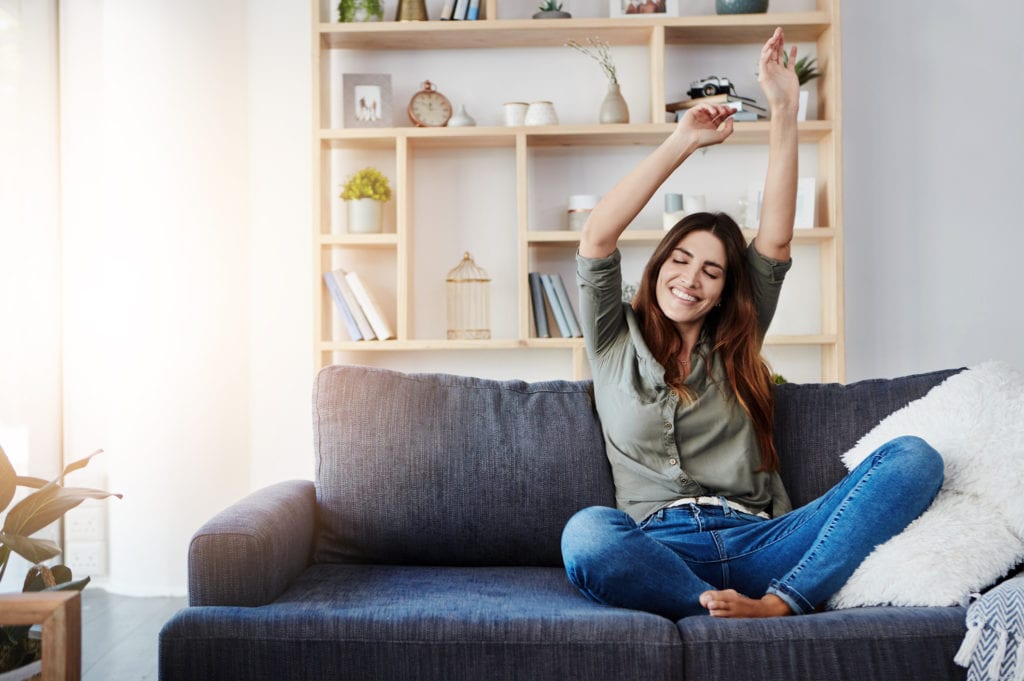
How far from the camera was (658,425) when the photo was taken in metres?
1.94

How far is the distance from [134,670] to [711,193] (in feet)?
8.23

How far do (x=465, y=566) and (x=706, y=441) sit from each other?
0.56 metres

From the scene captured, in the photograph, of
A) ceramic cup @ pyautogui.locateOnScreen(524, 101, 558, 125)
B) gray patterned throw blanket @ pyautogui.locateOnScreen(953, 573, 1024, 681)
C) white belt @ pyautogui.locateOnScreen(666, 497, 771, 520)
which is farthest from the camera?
ceramic cup @ pyautogui.locateOnScreen(524, 101, 558, 125)

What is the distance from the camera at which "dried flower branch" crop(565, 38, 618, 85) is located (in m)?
3.61

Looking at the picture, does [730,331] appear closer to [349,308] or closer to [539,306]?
[539,306]

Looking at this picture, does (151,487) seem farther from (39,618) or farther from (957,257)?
(957,257)

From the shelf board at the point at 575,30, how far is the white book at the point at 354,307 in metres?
0.86

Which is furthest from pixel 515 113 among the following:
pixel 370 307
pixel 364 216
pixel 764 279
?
pixel 764 279

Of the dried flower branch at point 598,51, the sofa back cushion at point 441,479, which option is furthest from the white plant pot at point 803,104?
the sofa back cushion at point 441,479

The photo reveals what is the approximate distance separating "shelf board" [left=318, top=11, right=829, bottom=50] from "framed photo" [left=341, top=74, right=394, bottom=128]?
0.14 metres

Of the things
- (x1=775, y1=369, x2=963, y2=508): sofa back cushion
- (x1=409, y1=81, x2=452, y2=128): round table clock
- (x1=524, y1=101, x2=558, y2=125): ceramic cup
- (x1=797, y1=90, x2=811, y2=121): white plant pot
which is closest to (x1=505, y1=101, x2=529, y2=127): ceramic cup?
(x1=524, y1=101, x2=558, y2=125): ceramic cup

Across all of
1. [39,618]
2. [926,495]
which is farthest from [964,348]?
[39,618]

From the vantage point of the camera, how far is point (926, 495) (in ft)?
5.54

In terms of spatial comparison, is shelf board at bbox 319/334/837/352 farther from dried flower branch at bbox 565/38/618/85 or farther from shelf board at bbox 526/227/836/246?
dried flower branch at bbox 565/38/618/85
